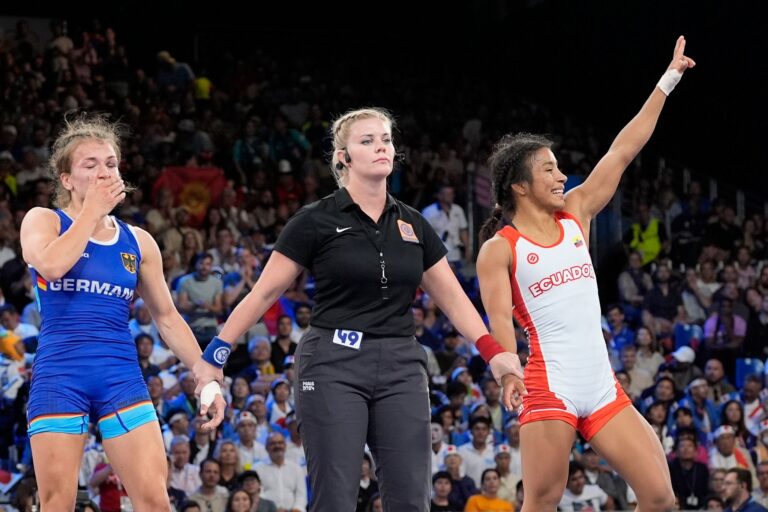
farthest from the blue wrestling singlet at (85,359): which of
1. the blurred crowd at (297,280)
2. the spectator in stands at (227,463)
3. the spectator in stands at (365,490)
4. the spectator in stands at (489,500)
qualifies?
the spectator in stands at (489,500)

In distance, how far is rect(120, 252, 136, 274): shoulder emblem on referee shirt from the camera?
460 centimetres

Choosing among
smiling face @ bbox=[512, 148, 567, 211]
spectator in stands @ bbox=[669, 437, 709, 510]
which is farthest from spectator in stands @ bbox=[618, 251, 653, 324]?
smiling face @ bbox=[512, 148, 567, 211]

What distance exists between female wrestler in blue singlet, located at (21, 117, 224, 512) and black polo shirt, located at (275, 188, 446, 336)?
0.58 m

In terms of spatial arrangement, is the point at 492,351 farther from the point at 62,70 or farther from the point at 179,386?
the point at 62,70

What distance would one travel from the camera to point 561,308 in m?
4.87

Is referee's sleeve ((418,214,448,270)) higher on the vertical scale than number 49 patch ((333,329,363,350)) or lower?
higher

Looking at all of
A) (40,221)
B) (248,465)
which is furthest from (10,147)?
(40,221)

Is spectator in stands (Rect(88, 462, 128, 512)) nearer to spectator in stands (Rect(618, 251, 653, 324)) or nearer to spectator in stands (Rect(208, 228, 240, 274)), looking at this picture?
spectator in stands (Rect(208, 228, 240, 274))

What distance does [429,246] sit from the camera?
4.59 meters

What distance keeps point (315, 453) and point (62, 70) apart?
37.6 feet

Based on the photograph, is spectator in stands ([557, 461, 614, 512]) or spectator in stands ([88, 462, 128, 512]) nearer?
spectator in stands ([88, 462, 128, 512])

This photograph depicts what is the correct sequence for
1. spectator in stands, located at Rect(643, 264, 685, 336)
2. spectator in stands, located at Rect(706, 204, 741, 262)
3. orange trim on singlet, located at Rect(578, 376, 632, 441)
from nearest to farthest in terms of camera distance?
orange trim on singlet, located at Rect(578, 376, 632, 441), spectator in stands, located at Rect(643, 264, 685, 336), spectator in stands, located at Rect(706, 204, 741, 262)

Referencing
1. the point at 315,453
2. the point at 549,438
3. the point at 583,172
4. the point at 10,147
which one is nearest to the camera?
the point at 315,453

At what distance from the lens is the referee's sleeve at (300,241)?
441 cm
